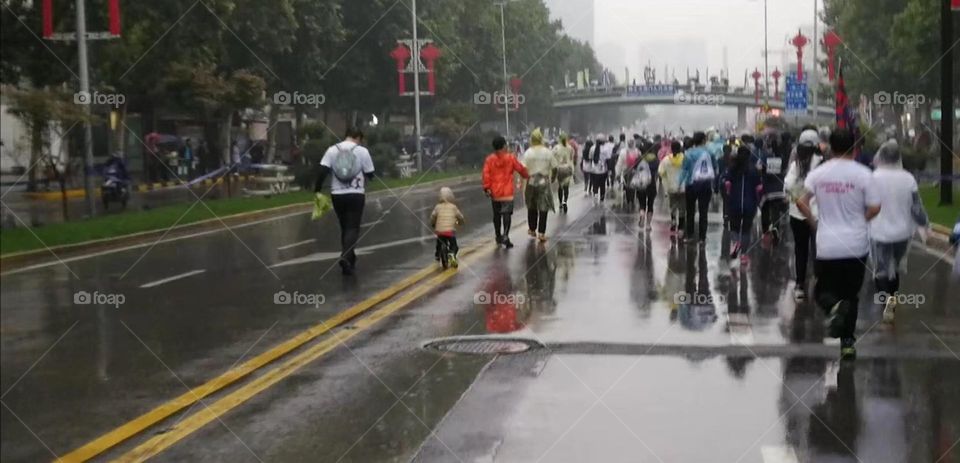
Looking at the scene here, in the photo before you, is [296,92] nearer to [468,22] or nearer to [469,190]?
[469,190]

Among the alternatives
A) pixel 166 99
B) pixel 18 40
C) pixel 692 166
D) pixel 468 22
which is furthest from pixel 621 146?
pixel 468 22

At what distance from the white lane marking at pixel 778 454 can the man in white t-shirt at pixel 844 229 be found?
107 inches

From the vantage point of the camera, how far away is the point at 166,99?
40188 mm

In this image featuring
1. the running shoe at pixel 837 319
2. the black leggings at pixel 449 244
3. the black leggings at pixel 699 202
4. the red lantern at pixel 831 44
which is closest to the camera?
the running shoe at pixel 837 319

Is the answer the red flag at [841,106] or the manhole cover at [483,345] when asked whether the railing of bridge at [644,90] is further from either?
the manhole cover at [483,345]

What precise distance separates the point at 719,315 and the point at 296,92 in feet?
119

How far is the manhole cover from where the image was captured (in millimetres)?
9870

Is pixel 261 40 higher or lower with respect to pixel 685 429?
higher

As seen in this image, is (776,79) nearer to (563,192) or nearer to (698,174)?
(563,192)

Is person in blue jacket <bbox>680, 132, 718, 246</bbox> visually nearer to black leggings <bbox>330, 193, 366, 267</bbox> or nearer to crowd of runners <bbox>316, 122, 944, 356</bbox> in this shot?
crowd of runners <bbox>316, 122, 944, 356</bbox>

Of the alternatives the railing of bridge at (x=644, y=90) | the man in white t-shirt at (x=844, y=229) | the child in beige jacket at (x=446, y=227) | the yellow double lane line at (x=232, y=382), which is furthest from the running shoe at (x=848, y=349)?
the railing of bridge at (x=644, y=90)

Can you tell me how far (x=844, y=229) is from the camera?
372 inches

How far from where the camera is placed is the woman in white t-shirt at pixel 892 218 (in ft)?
37.4

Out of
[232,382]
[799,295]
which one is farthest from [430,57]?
[232,382]
